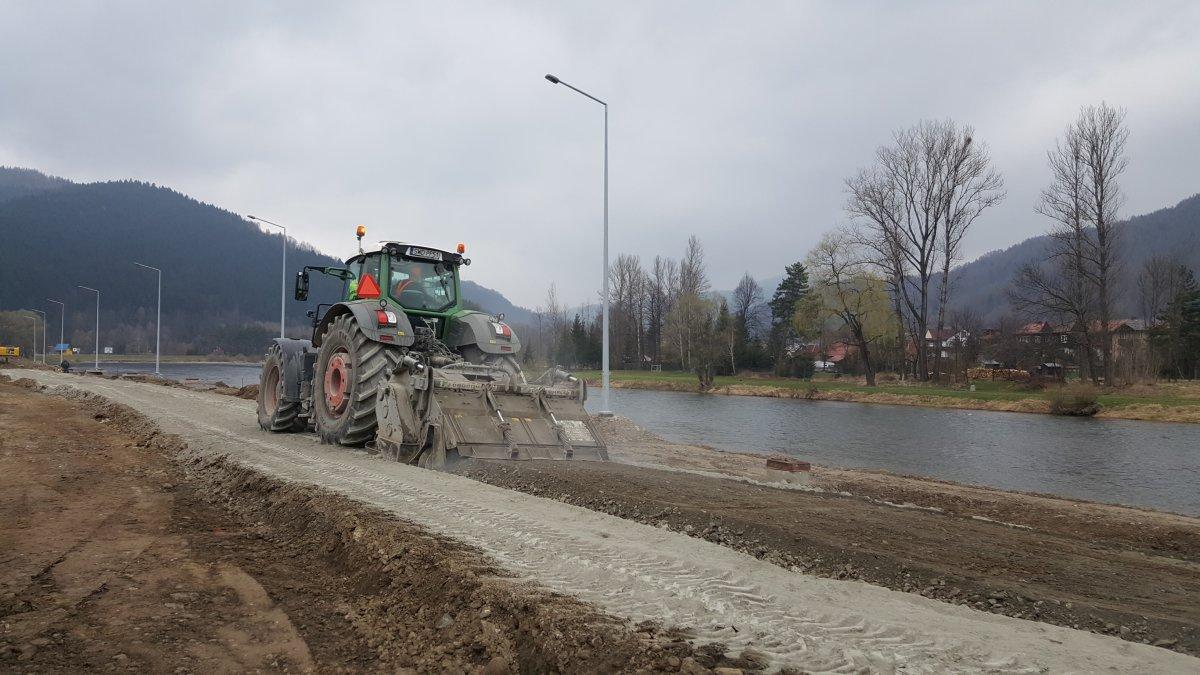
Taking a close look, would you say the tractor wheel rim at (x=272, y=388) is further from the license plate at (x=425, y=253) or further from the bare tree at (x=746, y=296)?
the bare tree at (x=746, y=296)

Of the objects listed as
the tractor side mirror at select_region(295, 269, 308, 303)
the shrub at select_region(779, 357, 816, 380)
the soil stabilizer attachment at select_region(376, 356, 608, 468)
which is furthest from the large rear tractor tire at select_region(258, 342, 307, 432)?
the shrub at select_region(779, 357, 816, 380)

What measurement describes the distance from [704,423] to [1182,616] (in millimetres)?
18892

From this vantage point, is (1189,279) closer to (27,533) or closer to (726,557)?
(726,557)

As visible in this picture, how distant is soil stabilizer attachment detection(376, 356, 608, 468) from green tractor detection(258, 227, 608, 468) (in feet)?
0.04

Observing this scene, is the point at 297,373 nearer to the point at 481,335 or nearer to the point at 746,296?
the point at 481,335

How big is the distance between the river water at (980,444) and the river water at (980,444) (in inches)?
0.9

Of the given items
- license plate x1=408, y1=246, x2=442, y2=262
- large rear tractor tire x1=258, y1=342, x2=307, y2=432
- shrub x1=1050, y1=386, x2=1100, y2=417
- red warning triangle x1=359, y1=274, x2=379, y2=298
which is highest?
license plate x1=408, y1=246, x2=442, y2=262

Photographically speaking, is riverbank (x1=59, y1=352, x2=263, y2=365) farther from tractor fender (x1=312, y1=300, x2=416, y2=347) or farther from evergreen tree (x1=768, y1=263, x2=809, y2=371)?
tractor fender (x1=312, y1=300, x2=416, y2=347)

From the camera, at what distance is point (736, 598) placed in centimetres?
362

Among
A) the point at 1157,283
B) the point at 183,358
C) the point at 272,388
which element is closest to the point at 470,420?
the point at 272,388

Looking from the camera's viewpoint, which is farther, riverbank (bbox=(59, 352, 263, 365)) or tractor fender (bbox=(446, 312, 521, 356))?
riverbank (bbox=(59, 352, 263, 365))

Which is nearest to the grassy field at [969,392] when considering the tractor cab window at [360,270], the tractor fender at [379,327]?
the tractor fender at [379,327]

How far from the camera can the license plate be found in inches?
409

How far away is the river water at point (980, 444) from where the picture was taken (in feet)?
39.8
